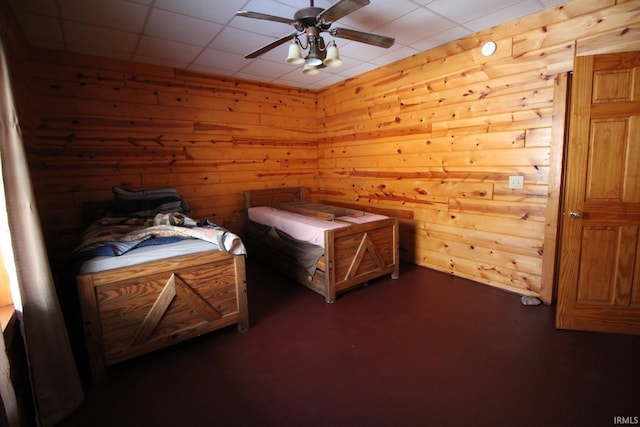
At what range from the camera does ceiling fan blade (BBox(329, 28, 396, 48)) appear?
208 cm

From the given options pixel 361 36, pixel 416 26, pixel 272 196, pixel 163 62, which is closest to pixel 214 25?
pixel 163 62

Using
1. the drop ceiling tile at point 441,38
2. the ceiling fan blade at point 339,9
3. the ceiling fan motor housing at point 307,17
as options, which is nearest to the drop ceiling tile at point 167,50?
the ceiling fan motor housing at point 307,17

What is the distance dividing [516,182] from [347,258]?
1700mm

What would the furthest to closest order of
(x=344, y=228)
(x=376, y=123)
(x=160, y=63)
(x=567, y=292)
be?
(x=376, y=123) → (x=160, y=63) → (x=344, y=228) → (x=567, y=292)

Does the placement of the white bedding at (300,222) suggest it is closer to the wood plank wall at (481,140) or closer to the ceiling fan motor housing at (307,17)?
the wood plank wall at (481,140)

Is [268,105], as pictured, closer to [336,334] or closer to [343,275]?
[343,275]

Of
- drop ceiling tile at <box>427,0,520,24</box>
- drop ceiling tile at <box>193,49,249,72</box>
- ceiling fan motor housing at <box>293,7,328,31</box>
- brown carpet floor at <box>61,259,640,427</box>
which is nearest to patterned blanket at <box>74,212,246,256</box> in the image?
brown carpet floor at <box>61,259,640,427</box>

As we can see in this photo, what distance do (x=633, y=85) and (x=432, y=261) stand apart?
2.27 meters

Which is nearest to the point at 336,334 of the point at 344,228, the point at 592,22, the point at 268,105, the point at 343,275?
the point at 343,275

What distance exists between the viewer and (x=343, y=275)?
2.98 metres

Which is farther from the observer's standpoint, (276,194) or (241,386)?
(276,194)

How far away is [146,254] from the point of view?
2051 millimetres
